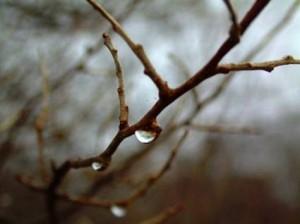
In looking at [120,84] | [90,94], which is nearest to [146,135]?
[120,84]

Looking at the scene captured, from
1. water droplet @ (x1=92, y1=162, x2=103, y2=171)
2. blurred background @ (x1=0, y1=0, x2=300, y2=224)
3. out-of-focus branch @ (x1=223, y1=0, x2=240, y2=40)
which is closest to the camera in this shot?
out-of-focus branch @ (x1=223, y1=0, x2=240, y2=40)

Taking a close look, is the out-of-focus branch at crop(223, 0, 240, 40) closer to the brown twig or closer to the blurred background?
the brown twig

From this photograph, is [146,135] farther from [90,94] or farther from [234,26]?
[90,94]

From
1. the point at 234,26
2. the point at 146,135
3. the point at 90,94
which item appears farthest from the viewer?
the point at 90,94

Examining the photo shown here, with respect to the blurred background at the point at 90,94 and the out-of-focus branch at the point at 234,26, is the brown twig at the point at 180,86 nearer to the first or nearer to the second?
the out-of-focus branch at the point at 234,26

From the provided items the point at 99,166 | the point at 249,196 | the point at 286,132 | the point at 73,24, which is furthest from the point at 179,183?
the point at 286,132

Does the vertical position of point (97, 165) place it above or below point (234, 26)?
below

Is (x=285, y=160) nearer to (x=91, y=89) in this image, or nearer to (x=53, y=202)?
(x=91, y=89)

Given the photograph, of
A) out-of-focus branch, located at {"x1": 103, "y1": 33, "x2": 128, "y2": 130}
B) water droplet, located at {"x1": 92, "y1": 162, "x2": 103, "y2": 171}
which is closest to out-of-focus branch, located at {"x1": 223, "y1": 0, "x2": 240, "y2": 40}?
out-of-focus branch, located at {"x1": 103, "y1": 33, "x2": 128, "y2": 130}
